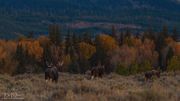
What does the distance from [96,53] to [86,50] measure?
249cm

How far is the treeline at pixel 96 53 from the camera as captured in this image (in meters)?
91.2

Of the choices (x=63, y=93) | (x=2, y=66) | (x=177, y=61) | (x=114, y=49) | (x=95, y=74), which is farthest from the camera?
(x=114, y=49)

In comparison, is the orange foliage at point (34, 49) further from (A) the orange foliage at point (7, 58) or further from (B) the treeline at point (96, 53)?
(A) the orange foliage at point (7, 58)

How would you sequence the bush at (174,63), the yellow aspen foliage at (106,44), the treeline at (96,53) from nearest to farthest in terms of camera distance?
the bush at (174,63)
the treeline at (96,53)
the yellow aspen foliage at (106,44)

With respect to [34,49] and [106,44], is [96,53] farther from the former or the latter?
[34,49]

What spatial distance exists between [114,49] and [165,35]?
1105 cm

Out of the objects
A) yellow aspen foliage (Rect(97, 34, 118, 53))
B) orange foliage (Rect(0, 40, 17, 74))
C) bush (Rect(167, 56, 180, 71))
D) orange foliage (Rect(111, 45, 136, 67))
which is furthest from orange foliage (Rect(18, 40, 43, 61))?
bush (Rect(167, 56, 180, 71))

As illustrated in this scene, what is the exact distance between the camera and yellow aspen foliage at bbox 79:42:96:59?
96875mm

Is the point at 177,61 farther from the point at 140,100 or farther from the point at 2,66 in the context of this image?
the point at 140,100

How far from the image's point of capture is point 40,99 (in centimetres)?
1416

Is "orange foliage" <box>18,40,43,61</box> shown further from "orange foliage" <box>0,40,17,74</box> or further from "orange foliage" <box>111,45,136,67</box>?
"orange foliage" <box>111,45,136,67</box>

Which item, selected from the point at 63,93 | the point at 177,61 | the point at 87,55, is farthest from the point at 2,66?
the point at 63,93

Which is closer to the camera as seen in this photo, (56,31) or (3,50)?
(56,31)

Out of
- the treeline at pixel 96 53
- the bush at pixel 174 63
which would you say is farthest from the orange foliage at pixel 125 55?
the bush at pixel 174 63
